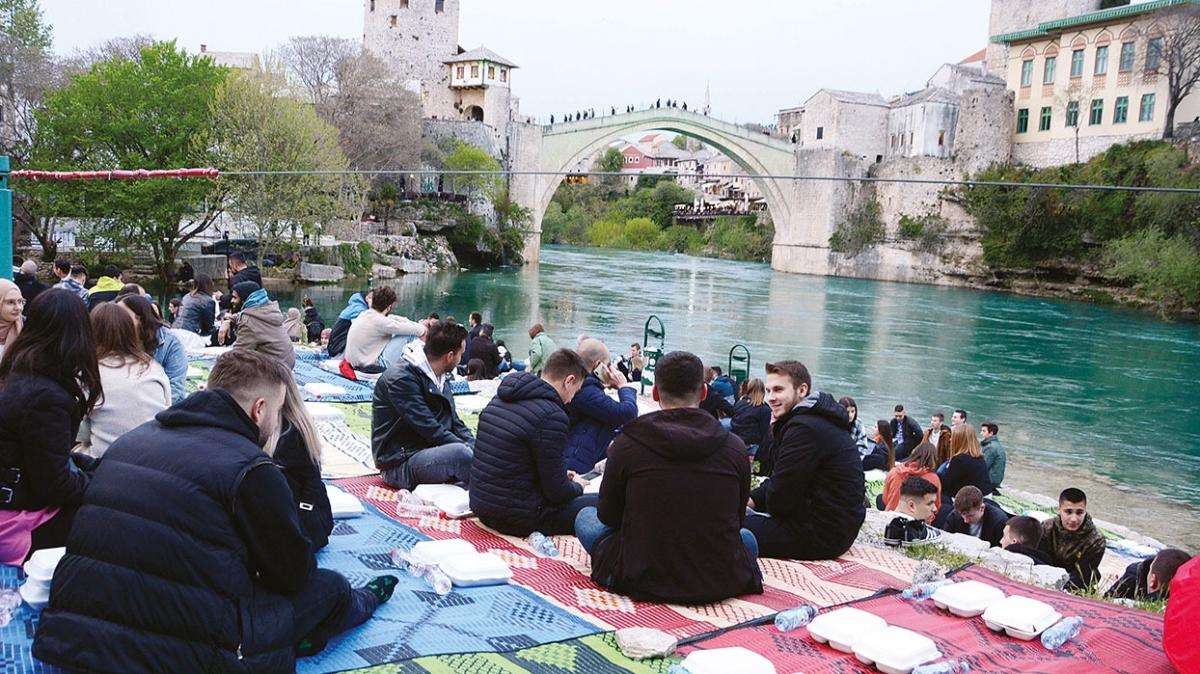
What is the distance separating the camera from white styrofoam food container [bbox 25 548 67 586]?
2686 millimetres

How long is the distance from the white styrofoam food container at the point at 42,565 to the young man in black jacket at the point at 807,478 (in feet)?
8.15

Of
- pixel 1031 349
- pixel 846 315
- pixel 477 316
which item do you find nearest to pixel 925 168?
pixel 846 315

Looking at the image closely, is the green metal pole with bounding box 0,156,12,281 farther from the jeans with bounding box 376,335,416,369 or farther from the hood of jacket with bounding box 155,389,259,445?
the hood of jacket with bounding box 155,389,259,445

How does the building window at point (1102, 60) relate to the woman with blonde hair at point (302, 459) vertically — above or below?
above

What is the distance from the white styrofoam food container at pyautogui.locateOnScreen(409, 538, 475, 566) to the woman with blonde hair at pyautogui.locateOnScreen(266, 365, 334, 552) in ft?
1.16

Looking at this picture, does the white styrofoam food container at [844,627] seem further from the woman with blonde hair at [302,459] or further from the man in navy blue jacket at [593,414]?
the man in navy blue jacket at [593,414]

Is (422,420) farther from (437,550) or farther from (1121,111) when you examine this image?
(1121,111)

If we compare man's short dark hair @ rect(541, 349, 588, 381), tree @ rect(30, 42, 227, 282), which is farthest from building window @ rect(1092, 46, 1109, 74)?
man's short dark hair @ rect(541, 349, 588, 381)

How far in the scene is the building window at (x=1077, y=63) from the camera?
3953cm

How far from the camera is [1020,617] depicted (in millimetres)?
3072

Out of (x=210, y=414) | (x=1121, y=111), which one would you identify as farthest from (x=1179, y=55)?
(x=210, y=414)

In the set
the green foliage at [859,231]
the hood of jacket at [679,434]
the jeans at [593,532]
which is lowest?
the jeans at [593,532]

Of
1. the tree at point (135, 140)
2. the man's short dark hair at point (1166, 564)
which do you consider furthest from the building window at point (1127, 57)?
the man's short dark hair at point (1166, 564)

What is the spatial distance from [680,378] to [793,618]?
850mm
